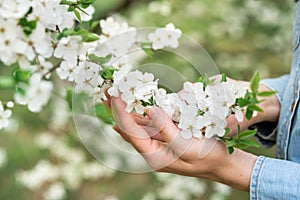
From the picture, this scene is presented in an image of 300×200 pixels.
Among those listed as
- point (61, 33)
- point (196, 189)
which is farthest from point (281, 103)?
point (196, 189)

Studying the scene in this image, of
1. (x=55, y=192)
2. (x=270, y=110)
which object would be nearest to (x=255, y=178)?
(x=270, y=110)

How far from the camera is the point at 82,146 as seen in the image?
2750 mm

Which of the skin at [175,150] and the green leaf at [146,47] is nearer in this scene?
the skin at [175,150]

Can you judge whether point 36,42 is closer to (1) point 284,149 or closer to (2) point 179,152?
(2) point 179,152

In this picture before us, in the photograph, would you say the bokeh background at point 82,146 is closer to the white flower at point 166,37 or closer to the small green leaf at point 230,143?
the white flower at point 166,37

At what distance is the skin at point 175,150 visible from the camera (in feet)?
2.82

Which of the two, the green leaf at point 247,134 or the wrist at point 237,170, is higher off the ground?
the green leaf at point 247,134

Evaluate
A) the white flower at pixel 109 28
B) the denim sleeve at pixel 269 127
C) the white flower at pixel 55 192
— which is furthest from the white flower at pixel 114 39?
the white flower at pixel 55 192

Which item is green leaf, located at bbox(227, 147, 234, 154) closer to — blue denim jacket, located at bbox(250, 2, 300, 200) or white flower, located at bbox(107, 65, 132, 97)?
blue denim jacket, located at bbox(250, 2, 300, 200)

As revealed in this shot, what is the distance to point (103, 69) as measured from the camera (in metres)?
0.85

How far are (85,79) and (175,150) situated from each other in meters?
0.17

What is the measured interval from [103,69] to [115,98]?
0.05 meters

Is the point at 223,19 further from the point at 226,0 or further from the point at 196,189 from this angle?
the point at 196,189

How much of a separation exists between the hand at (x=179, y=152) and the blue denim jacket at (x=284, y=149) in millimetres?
23
